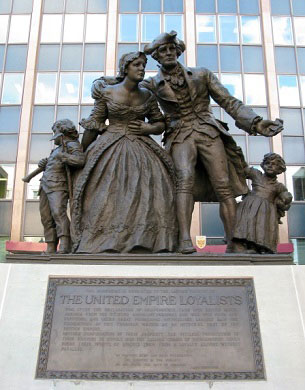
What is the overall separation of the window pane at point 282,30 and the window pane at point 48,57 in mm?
12016

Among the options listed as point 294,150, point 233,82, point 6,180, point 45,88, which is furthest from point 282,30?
point 6,180

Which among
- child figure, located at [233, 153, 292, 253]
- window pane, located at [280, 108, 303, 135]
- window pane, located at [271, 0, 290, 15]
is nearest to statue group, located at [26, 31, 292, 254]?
child figure, located at [233, 153, 292, 253]

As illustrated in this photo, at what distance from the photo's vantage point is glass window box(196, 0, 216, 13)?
25.8 metres

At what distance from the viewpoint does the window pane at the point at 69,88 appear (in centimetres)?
2415

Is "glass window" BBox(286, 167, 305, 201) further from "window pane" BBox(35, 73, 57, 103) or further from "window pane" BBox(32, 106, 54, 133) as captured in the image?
"window pane" BBox(35, 73, 57, 103)

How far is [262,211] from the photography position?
20.3 ft

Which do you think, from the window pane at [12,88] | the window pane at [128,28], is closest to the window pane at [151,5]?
the window pane at [128,28]

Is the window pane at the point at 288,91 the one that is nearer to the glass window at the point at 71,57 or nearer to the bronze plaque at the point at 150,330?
the glass window at the point at 71,57

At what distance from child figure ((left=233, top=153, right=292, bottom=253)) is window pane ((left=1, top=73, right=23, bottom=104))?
20.1 m

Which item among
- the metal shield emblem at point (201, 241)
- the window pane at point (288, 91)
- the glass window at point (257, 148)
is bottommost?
the metal shield emblem at point (201, 241)

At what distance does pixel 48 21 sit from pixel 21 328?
964 inches

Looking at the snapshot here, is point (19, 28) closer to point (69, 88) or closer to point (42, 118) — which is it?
point (69, 88)

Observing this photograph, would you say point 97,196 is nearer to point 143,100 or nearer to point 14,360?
point 143,100

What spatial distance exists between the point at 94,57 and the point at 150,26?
3.64 metres
